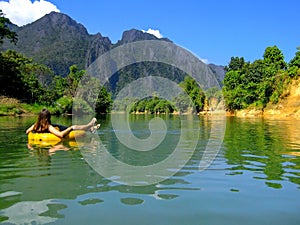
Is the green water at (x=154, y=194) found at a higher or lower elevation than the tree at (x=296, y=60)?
lower

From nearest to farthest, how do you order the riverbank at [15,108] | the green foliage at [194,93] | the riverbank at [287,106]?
the riverbank at [15,108] → the riverbank at [287,106] → the green foliage at [194,93]

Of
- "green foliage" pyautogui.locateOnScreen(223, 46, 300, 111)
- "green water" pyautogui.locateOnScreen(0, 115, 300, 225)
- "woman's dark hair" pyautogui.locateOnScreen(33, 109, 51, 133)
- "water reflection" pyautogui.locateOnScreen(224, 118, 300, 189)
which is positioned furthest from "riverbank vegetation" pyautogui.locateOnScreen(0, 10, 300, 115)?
"green water" pyautogui.locateOnScreen(0, 115, 300, 225)

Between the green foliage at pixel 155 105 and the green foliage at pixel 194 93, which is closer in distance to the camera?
the green foliage at pixel 194 93

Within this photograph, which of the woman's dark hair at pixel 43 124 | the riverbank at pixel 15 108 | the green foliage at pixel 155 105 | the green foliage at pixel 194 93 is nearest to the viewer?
the woman's dark hair at pixel 43 124

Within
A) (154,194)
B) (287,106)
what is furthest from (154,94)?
(154,194)

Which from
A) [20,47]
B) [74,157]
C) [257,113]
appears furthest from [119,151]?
[20,47]

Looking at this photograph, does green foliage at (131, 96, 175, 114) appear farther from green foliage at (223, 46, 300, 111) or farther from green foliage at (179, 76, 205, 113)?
green foliage at (223, 46, 300, 111)

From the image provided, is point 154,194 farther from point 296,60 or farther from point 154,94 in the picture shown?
point 154,94

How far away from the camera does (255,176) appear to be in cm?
588

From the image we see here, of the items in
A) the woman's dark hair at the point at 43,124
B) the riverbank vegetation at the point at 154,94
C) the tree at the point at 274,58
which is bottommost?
the woman's dark hair at the point at 43,124

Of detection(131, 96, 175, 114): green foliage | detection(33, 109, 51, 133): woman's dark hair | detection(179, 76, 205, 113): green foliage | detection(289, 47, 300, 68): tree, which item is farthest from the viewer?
detection(131, 96, 175, 114): green foliage

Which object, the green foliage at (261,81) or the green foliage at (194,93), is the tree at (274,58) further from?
the green foliage at (194,93)

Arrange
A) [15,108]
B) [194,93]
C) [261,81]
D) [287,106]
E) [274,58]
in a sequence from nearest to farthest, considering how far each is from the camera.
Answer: [15,108], [287,106], [274,58], [261,81], [194,93]

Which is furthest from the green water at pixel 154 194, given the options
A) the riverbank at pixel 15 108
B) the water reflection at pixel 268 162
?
the riverbank at pixel 15 108
